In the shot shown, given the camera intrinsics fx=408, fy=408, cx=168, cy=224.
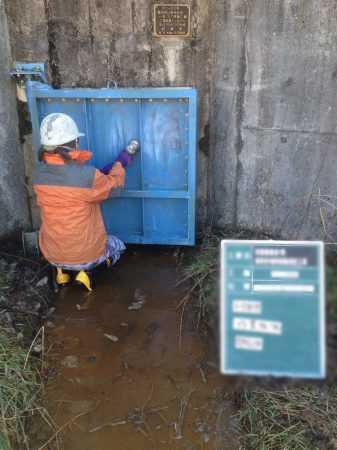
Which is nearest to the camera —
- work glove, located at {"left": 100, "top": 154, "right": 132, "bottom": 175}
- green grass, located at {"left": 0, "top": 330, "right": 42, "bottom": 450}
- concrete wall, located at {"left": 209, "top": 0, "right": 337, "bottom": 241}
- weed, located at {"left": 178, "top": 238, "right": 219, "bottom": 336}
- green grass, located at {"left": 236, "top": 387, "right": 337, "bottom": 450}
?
green grass, located at {"left": 236, "top": 387, "right": 337, "bottom": 450}

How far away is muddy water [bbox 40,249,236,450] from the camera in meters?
2.64

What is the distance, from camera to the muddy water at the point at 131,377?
264cm

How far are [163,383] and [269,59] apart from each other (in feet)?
10.4

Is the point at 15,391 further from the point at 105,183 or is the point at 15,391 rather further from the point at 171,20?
the point at 171,20

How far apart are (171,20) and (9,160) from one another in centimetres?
225

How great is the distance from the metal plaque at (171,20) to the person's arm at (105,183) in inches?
57.2

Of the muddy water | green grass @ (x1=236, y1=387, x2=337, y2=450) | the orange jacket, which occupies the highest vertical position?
the orange jacket

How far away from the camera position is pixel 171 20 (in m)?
4.05

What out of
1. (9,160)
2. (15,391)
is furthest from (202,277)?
(9,160)

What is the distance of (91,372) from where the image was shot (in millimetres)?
3137

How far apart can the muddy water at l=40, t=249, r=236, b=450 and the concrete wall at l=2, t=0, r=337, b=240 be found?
5.26ft

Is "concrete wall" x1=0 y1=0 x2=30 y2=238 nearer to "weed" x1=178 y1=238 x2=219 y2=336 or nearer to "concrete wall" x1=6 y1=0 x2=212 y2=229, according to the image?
"concrete wall" x1=6 y1=0 x2=212 y2=229

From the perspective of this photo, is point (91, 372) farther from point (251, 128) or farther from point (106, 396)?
point (251, 128)

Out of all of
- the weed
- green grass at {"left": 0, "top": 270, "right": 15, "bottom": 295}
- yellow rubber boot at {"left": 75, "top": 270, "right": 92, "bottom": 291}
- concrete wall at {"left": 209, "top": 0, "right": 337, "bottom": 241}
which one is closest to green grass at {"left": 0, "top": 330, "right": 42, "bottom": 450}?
green grass at {"left": 0, "top": 270, "right": 15, "bottom": 295}
